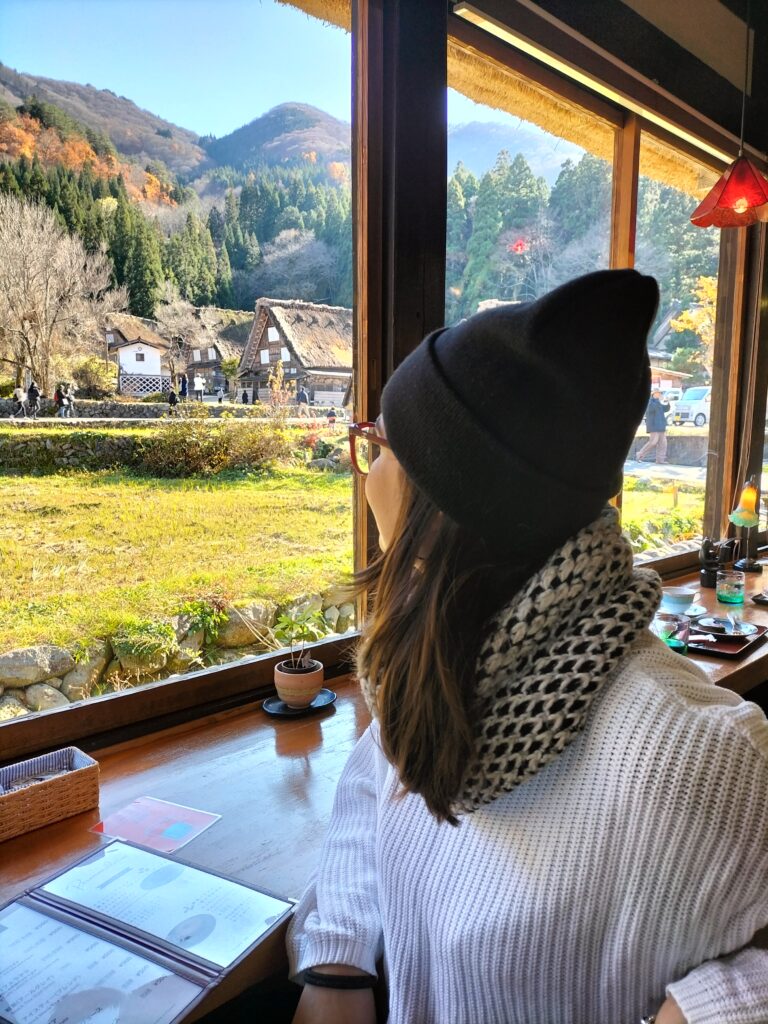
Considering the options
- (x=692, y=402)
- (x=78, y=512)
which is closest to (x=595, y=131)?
(x=692, y=402)

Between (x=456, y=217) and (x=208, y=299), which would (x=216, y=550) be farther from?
(x=456, y=217)

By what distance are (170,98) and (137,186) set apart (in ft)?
0.67

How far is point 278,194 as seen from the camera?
175 cm

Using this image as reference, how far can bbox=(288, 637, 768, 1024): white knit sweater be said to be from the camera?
692 millimetres

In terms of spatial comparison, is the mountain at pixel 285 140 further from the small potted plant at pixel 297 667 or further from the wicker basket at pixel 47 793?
the wicker basket at pixel 47 793

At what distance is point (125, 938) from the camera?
2.96ft

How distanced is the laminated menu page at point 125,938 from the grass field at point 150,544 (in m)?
0.52

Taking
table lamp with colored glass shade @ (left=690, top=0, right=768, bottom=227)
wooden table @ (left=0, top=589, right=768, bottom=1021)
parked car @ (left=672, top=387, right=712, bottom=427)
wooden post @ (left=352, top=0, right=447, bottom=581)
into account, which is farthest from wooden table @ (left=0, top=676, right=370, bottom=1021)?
parked car @ (left=672, top=387, right=712, bottom=427)

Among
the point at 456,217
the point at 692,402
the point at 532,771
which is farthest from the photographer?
the point at 692,402

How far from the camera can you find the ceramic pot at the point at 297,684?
63.0 inches

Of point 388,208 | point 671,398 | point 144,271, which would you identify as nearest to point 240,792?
point 144,271

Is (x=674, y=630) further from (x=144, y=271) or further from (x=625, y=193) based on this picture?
(x=625, y=193)

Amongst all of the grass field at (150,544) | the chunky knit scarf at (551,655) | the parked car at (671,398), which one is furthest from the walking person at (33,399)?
the parked car at (671,398)

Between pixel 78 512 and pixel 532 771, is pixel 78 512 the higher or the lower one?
the higher one
